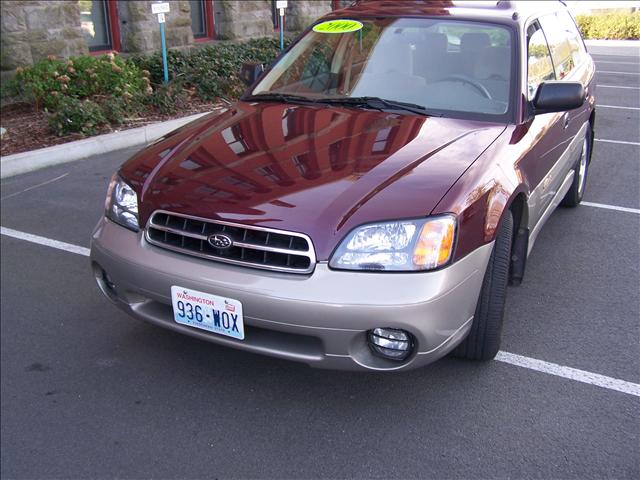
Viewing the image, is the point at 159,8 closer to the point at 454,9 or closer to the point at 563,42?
the point at 454,9

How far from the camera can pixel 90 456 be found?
274 cm

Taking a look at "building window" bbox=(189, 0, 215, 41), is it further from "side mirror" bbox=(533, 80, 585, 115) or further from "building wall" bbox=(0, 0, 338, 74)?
"side mirror" bbox=(533, 80, 585, 115)

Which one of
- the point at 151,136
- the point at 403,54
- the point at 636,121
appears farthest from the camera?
the point at 636,121

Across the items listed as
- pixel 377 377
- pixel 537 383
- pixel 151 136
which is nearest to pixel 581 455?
pixel 537 383

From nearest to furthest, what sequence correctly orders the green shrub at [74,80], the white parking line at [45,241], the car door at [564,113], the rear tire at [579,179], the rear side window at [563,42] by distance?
the car door at [564,113] → the rear side window at [563,42] → the white parking line at [45,241] → the rear tire at [579,179] → the green shrub at [74,80]

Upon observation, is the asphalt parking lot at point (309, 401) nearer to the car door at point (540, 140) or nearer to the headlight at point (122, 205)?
the car door at point (540, 140)

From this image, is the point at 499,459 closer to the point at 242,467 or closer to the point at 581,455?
the point at 581,455

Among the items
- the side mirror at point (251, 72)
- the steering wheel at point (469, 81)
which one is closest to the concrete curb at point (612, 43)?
the steering wheel at point (469, 81)

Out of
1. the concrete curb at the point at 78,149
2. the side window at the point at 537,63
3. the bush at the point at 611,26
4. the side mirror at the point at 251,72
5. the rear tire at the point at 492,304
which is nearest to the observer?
the rear tire at the point at 492,304

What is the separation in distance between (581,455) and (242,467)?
4.44 feet

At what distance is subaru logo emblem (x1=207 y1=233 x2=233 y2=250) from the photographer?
107 inches

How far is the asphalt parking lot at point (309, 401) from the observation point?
2668 millimetres

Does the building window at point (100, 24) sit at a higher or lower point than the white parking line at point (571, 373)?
higher

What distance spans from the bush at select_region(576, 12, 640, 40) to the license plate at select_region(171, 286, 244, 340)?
127 inches
